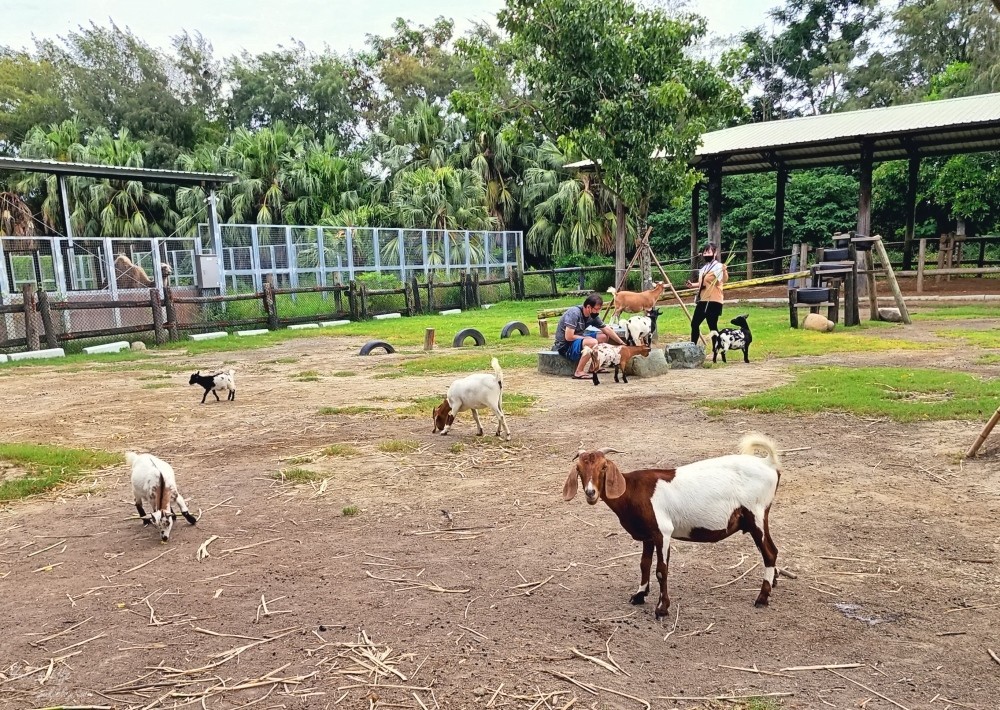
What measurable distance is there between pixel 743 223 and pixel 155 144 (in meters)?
27.9

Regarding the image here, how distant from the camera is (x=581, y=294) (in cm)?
2623

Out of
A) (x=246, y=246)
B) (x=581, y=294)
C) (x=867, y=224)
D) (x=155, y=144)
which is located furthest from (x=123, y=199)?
(x=867, y=224)

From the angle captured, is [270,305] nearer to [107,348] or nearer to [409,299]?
[107,348]

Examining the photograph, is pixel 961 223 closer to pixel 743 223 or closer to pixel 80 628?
pixel 743 223

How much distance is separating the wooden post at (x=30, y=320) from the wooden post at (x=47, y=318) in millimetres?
162

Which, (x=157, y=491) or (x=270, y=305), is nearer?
(x=157, y=491)

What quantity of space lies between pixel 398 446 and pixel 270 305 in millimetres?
12903

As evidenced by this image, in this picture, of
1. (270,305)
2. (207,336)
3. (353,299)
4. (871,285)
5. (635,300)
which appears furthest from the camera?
(353,299)

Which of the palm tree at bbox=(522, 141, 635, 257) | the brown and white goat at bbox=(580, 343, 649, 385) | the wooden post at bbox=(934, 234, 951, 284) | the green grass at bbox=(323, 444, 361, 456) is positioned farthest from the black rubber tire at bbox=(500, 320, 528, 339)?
the wooden post at bbox=(934, 234, 951, 284)

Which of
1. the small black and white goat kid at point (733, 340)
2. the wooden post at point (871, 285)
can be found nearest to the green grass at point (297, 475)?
the small black and white goat kid at point (733, 340)

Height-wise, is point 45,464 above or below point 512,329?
below

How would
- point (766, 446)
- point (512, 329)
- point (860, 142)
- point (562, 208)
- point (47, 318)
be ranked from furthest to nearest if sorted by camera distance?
point (562, 208), point (860, 142), point (512, 329), point (47, 318), point (766, 446)

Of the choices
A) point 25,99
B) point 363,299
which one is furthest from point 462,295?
point 25,99

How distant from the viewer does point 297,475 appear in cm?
570
